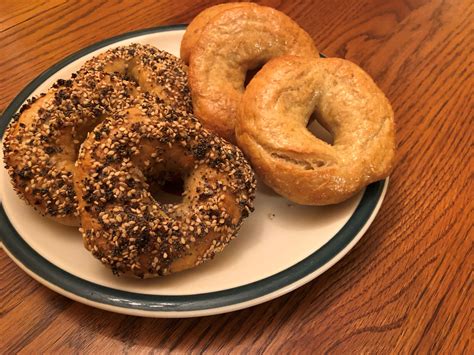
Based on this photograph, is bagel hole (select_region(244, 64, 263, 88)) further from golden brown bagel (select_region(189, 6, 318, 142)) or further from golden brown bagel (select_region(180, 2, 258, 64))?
golden brown bagel (select_region(180, 2, 258, 64))

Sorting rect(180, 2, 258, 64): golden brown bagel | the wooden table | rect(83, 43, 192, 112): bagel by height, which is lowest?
the wooden table

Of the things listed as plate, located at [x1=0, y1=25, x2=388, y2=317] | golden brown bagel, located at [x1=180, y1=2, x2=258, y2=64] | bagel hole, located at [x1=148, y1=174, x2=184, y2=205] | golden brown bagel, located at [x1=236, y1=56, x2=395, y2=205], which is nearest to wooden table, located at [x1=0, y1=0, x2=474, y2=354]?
plate, located at [x1=0, y1=25, x2=388, y2=317]

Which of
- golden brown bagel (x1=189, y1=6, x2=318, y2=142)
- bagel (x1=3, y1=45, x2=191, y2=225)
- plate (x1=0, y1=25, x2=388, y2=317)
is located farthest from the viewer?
golden brown bagel (x1=189, y1=6, x2=318, y2=142)

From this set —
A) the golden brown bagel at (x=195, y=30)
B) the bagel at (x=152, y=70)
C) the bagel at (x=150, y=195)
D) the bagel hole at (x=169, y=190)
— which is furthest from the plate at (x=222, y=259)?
the golden brown bagel at (x=195, y=30)

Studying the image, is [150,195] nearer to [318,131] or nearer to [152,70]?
[152,70]

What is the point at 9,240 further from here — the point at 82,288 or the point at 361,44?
the point at 361,44

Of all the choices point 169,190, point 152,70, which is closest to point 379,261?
point 169,190

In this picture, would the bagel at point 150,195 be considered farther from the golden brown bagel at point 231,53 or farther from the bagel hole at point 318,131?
the bagel hole at point 318,131
